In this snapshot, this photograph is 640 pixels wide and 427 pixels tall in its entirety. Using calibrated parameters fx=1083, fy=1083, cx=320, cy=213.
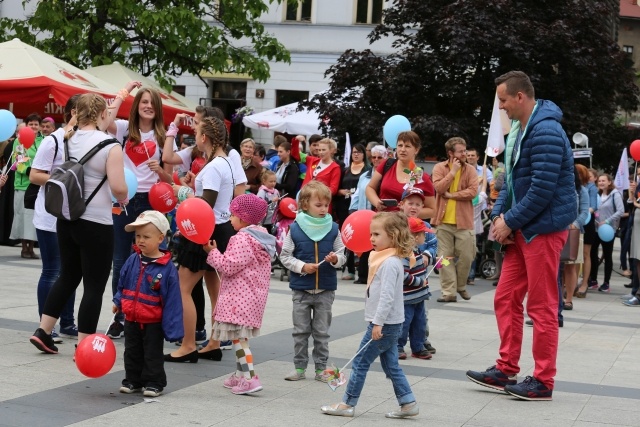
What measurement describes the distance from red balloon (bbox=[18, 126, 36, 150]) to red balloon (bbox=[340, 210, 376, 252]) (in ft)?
27.5

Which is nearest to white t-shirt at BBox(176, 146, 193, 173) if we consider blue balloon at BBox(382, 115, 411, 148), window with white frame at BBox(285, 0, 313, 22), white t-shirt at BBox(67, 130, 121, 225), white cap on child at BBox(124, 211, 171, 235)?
white t-shirt at BBox(67, 130, 121, 225)

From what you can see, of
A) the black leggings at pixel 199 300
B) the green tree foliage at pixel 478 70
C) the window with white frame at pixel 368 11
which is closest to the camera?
the black leggings at pixel 199 300

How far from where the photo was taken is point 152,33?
77.0 feet

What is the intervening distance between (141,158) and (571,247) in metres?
6.01

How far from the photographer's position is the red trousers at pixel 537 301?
7.73m

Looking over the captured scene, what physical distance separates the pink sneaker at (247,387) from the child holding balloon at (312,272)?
0.64 m

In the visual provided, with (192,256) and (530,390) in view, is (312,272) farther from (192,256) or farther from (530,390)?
(530,390)

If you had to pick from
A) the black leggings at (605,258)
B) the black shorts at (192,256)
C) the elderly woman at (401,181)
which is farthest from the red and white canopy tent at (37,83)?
the black leggings at (605,258)

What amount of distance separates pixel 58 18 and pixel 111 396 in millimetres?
17455

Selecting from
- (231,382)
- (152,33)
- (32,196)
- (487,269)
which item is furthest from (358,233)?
(152,33)

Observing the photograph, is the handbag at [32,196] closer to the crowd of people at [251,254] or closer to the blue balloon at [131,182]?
the crowd of people at [251,254]

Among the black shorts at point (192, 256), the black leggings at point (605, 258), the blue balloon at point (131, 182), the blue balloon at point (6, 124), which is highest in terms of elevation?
the blue balloon at point (6, 124)

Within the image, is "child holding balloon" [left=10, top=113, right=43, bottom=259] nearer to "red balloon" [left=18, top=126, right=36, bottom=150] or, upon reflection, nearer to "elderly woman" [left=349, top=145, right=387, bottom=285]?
"red balloon" [left=18, top=126, right=36, bottom=150]

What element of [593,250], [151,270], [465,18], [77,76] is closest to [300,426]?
[151,270]
